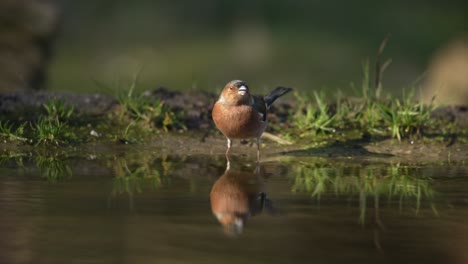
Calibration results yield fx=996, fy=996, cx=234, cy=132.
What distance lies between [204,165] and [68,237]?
3.02m

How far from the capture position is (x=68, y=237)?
5.44m

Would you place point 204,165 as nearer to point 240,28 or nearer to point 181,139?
point 181,139

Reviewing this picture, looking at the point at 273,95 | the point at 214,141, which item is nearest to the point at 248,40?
the point at 273,95

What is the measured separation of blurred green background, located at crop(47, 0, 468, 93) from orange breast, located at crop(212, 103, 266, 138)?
10.4 m

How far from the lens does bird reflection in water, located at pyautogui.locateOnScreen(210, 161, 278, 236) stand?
19.6 feet

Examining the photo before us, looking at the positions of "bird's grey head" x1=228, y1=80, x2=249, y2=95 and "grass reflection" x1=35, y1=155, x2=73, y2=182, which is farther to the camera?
"bird's grey head" x1=228, y1=80, x2=249, y2=95

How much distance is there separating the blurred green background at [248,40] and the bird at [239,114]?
10297mm

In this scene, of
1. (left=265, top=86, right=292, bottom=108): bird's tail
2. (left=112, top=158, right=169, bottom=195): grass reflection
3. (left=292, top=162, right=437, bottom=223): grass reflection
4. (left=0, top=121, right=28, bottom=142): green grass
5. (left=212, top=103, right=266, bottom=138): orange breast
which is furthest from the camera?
(left=265, top=86, right=292, bottom=108): bird's tail

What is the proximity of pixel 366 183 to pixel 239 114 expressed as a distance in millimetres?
1659

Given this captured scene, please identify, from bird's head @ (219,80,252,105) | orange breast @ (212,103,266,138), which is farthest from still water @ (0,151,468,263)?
bird's head @ (219,80,252,105)

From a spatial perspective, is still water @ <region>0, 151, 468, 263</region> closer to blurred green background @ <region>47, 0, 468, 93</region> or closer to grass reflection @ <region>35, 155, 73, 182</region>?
grass reflection @ <region>35, 155, 73, 182</region>

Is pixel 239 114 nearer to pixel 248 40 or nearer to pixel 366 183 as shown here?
pixel 366 183

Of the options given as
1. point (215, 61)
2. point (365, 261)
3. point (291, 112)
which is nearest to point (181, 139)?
point (291, 112)

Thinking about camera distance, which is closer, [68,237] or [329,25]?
[68,237]
